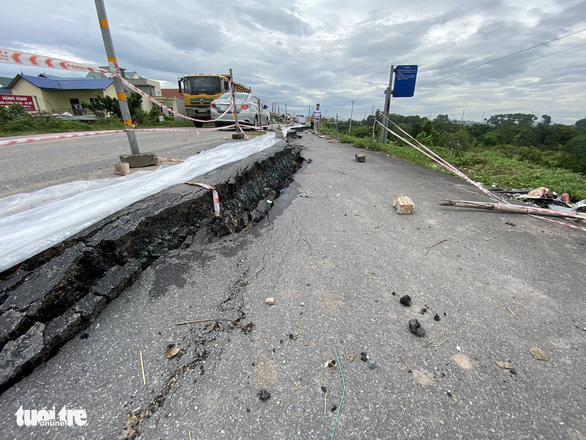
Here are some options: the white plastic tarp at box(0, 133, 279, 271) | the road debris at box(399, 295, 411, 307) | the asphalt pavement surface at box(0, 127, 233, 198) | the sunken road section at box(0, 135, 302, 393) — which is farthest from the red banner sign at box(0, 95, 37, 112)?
the road debris at box(399, 295, 411, 307)

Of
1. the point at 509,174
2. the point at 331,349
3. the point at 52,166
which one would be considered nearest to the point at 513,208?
the point at 509,174

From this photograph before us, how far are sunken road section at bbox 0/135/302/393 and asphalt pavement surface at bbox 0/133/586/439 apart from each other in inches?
4.2

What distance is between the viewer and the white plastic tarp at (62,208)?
187cm

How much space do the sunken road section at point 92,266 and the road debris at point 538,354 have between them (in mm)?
2856

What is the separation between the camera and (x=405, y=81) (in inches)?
416

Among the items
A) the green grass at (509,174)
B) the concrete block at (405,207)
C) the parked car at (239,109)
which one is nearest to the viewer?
the concrete block at (405,207)

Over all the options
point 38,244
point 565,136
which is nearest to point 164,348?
point 38,244

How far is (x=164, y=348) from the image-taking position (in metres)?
1.65

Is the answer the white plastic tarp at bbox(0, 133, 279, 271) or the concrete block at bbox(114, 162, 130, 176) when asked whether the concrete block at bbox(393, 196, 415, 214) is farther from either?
the concrete block at bbox(114, 162, 130, 176)

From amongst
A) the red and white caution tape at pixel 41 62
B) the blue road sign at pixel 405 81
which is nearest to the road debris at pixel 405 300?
the red and white caution tape at pixel 41 62

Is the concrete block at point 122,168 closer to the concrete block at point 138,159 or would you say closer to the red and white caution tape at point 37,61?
the concrete block at point 138,159

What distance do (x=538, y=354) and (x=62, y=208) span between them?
4.07 meters

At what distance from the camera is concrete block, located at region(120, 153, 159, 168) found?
4400 mm

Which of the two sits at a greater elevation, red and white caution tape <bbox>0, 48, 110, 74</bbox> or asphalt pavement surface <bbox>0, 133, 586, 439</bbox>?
red and white caution tape <bbox>0, 48, 110, 74</bbox>
